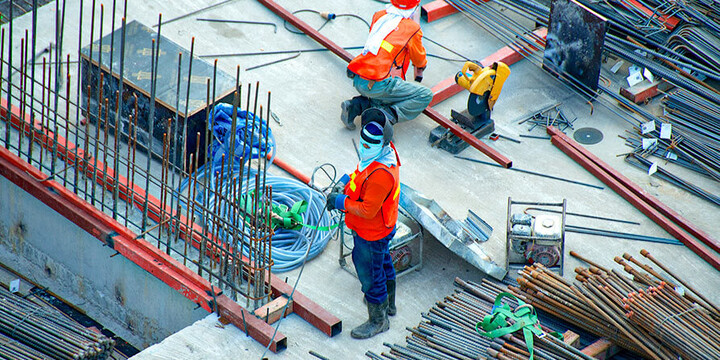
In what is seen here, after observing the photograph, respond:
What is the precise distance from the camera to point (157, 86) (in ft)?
42.9

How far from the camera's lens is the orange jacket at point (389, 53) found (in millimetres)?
13508

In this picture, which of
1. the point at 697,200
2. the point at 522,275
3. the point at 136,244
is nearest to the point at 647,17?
the point at 697,200

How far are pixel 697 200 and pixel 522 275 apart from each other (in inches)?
117

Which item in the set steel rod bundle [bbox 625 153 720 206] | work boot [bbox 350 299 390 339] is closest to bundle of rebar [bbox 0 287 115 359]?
work boot [bbox 350 299 390 339]

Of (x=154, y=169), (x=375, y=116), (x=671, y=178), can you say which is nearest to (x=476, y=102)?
(x=671, y=178)

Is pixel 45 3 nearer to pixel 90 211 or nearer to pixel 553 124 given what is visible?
pixel 90 211

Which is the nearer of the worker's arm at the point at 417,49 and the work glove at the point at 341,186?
the work glove at the point at 341,186

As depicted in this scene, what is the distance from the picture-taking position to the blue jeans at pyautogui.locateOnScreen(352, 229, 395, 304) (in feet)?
36.2

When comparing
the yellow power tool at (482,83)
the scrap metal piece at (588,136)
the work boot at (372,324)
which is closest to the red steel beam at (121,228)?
the work boot at (372,324)

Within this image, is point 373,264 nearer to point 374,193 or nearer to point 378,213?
point 378,213

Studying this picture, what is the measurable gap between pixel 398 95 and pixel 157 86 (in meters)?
2.73

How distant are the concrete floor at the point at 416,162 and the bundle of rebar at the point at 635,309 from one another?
1141mm

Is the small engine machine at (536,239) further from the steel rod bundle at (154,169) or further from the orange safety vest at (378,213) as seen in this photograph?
the steel rod bundle at (154,169)

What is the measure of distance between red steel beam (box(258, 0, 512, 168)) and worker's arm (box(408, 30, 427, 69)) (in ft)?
2.19
